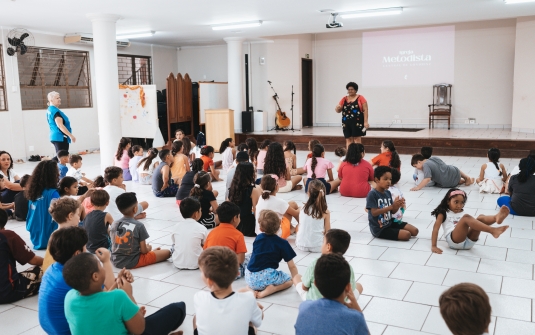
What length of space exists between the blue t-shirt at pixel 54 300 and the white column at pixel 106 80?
6449 mm

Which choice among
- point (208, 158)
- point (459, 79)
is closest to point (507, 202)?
point (208, 158)

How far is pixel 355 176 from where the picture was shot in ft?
21.2

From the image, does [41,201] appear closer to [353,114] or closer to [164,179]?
[164,179]

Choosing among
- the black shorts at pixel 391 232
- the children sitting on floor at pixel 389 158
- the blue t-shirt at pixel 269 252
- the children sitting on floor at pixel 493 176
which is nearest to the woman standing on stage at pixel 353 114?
the children sitting on floor at pixel 389 158

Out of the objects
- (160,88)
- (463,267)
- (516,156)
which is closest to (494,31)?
(516,156)

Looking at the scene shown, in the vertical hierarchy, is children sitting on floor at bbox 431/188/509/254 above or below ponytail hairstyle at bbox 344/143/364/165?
below

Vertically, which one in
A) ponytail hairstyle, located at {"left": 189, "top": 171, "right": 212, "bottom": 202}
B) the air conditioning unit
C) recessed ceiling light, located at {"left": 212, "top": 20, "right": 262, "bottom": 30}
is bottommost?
ponytail hairstyle, located at {"left": 189, "top": 171, "right": 212, "bottom": 202}

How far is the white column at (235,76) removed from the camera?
1277 centimetres

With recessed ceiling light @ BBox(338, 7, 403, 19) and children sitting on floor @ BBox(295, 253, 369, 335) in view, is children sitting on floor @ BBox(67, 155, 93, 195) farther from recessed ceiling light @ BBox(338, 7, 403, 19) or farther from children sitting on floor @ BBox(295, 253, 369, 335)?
recessed ceiling light @ BBox(338, 7, 403, 19)

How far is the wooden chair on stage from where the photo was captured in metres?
12.5

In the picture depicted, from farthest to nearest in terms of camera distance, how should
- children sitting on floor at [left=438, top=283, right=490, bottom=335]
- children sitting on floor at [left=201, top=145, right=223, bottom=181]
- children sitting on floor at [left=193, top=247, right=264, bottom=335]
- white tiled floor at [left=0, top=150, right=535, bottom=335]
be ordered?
children sitting on floor at [left=201, top=145, right=223, bottom=181], white tiled floor at [left=0, top=150, right=535, bottom=335], children sitting on floor at [left=193, top=247, right=264, bottom=335], children sitting on floor at [left=438, top=283, right=490, bottom=335]

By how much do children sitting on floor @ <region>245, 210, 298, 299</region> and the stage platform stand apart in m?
7.87

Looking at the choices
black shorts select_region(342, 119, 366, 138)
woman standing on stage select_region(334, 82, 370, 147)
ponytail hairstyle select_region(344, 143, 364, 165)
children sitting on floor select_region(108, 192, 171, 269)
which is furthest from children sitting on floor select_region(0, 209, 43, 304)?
black shorts select_region(342, 119, 366, 138)

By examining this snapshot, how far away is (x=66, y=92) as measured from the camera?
1137 centimetres
